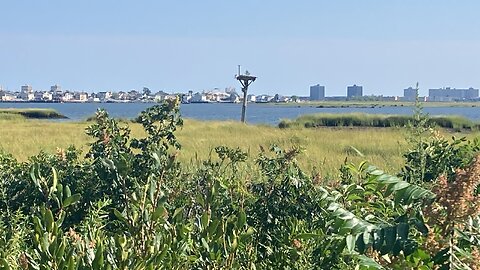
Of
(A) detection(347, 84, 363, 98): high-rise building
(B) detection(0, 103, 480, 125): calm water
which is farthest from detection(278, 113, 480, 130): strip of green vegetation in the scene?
(A) detection(347, 84, 363, 98): high-rise building

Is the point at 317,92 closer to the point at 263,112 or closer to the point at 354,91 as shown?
the point at 354,91

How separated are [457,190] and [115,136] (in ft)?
8.17

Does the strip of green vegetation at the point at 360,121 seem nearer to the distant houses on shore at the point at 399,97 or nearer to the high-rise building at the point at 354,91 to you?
the distant houses on shore at the point at 399,97

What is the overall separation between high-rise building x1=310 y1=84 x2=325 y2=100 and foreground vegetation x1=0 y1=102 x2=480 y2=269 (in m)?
175

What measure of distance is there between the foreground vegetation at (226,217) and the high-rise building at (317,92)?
175337mm

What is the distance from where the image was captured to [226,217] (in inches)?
99.6

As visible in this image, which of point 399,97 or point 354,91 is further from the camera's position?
point 354,91

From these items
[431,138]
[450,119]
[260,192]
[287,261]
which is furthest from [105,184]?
[450,119]

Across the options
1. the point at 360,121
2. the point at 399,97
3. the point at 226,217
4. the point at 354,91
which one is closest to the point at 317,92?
the point at 354,91

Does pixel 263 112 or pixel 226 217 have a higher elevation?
pixel 226 217

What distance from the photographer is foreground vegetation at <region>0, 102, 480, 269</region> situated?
1690 mm

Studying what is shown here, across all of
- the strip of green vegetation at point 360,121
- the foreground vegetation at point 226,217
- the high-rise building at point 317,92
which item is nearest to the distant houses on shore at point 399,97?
the high-rise building at point 317,92

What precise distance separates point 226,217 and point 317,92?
177m

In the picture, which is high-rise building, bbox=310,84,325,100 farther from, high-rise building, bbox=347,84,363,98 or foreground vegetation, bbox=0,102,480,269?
foreground vegetation, bbox=0,102,480,269
